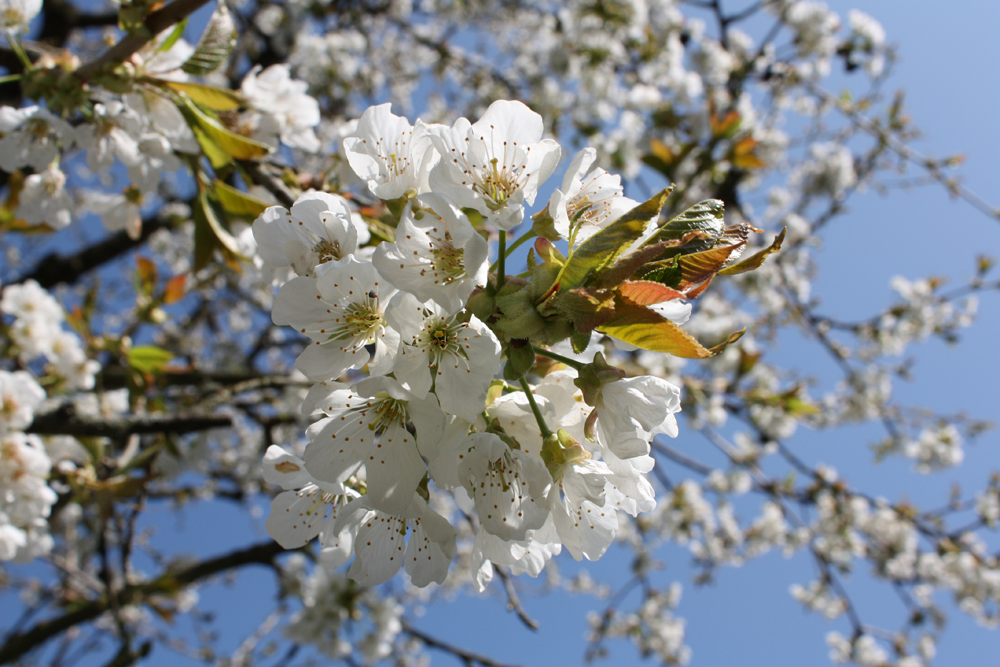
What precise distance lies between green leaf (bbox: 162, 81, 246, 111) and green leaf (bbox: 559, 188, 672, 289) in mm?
1237

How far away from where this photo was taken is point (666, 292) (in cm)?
74

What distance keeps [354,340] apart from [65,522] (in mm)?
6684

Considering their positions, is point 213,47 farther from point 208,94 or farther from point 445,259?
point 445,259

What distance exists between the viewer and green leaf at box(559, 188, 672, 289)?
0.75m

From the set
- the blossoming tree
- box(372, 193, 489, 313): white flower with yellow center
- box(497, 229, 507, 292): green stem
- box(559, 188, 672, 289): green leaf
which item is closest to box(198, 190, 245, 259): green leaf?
the blossoming tree

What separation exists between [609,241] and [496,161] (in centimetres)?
33

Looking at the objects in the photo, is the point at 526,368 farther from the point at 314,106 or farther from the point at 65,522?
Result: the point at 65,522

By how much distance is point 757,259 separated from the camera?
742mm

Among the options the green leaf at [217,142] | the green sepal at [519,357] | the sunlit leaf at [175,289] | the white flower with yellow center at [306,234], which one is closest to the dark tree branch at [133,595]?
the sunlit leaf at [175,289]

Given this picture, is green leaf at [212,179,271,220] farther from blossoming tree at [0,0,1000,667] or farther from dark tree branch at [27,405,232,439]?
dark tree branch at [27,405,232,439]

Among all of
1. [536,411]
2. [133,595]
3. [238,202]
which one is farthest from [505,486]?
[133,595]

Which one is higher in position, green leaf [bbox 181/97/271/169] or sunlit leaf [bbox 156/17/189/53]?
sunlit leaf [bbox 156/17/189/53]

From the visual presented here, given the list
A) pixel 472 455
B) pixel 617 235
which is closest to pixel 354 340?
pixel 472 455

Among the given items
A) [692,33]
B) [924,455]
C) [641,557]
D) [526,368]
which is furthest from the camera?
[924,455]
